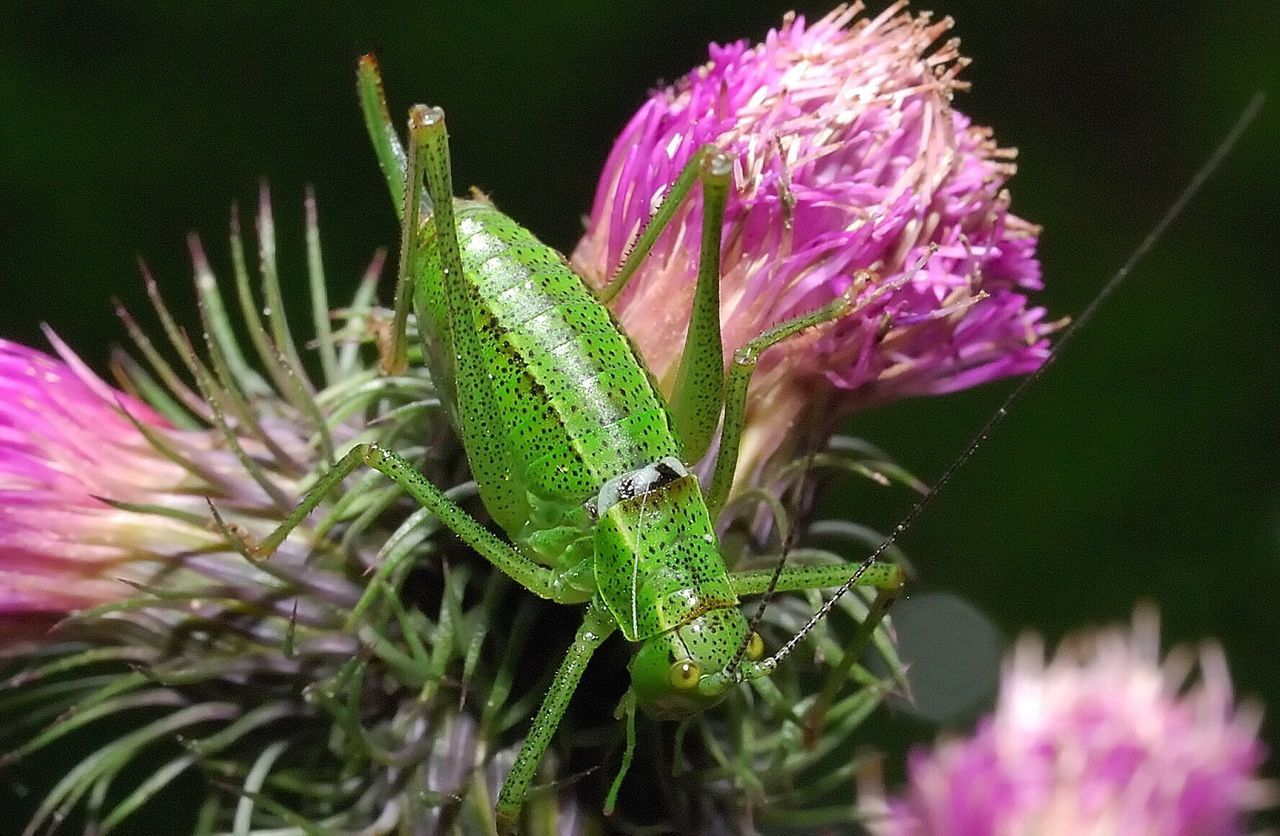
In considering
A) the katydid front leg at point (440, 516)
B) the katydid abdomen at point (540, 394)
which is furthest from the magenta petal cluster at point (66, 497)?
the katydid abdomen at point (540, 394)

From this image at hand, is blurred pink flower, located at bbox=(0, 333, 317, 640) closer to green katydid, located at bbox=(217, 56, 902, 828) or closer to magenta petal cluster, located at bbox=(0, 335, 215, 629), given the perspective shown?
magenta petal cluster, located at bbox=(0, 335, 215, 629)

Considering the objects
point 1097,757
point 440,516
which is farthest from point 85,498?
point 1097,757

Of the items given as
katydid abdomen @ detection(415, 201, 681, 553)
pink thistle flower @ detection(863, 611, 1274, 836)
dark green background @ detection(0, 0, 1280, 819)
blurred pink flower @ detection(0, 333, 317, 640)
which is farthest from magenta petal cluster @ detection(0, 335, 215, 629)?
dark green background @ detection(0, 0, 1280, 819)

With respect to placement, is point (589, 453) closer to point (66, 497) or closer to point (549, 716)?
point (549, 716)

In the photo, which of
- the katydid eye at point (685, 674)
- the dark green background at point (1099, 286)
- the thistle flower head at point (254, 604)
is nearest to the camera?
the katydid eye at point (685, 674)

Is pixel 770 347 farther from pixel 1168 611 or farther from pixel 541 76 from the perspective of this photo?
pixel 1168 611

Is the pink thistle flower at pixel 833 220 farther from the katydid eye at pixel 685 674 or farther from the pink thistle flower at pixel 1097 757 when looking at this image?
the pink thistle flower at pixel 1097 757
